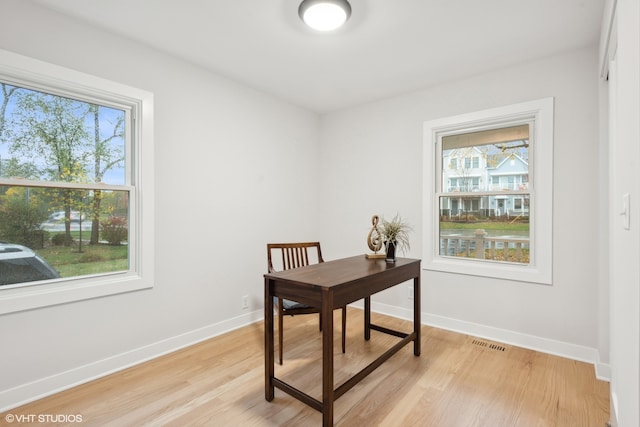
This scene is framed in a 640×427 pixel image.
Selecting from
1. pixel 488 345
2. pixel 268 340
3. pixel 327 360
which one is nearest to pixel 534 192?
pixel 488 345

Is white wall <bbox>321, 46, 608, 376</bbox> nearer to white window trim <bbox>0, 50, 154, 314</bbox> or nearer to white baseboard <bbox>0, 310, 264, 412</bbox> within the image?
white baseboard <bbox>0, 310, 264, 412</bbox>

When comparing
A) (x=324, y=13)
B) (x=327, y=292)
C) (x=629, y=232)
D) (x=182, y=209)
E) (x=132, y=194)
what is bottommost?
(x=327, y=292)

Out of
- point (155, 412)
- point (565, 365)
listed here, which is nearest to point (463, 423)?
point (565, 365)

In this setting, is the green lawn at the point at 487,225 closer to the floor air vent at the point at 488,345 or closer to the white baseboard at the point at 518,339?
the white baseboard at the point at 518,339

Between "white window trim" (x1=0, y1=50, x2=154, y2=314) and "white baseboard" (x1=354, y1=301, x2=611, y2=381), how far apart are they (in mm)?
2605

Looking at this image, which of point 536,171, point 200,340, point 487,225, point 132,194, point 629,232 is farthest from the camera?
point 487,225

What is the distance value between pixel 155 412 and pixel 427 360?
6.40 ft

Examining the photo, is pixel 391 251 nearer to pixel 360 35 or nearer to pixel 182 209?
pixel 360 35

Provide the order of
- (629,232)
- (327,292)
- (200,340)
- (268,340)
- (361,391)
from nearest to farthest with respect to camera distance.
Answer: (629,232), (327,292), (268,340), (361,391), (200,340)

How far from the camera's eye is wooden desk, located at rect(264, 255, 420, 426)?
5.66 feet

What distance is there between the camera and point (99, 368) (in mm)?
2291

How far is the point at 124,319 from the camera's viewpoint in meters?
2.45

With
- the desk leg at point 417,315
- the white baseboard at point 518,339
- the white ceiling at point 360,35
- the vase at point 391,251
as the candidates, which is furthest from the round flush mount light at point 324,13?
the white baseboard at point 518,339

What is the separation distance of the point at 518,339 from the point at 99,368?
339cm
